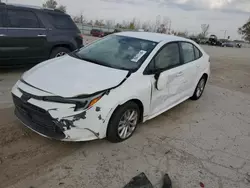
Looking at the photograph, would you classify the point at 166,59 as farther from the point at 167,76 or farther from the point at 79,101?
the point at 79,101

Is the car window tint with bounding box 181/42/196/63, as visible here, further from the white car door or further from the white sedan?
the white car door

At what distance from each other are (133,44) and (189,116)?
1.85m

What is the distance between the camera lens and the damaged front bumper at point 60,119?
9.39 ft

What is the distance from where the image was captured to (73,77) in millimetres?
3277

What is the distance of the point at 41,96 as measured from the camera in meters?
2.95

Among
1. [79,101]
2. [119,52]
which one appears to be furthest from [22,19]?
[79,101]

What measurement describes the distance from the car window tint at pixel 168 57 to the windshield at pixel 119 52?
0.63 feet

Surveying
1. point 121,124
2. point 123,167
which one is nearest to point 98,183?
point 123,167

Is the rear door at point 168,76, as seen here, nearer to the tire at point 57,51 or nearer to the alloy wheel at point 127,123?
the alloy wheel at point 127,123

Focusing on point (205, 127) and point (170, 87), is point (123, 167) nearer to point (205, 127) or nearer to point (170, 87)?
point (170, 87)

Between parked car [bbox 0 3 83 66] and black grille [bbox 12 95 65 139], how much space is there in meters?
3.41

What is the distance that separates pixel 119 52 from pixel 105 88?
117cm

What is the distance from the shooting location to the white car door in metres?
3.82

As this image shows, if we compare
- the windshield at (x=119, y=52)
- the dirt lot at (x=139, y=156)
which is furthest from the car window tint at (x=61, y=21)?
the dirt lot at (x=139, y=156)
